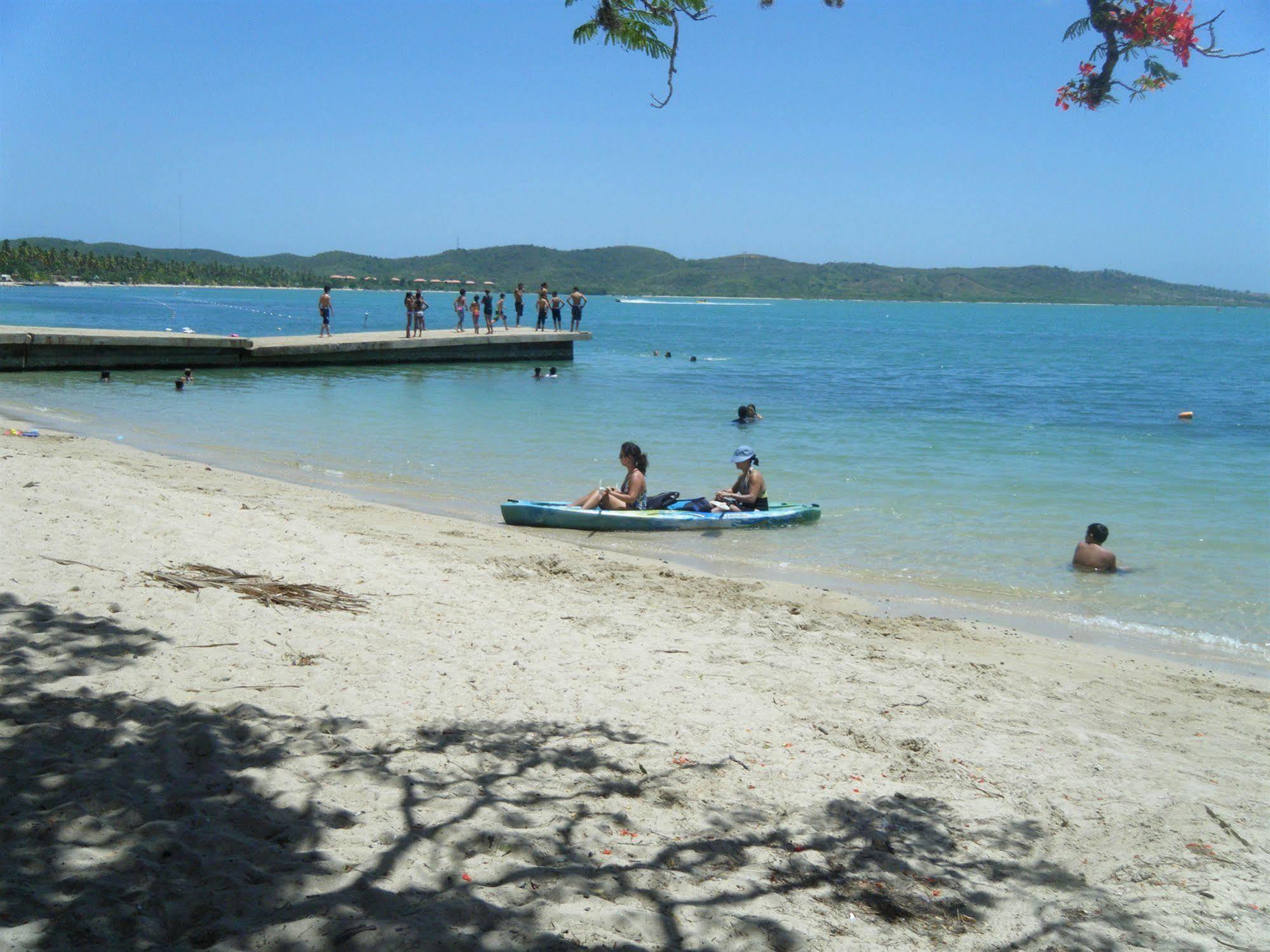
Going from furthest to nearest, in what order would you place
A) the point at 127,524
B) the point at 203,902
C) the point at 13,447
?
1. the point at 13,447
2. the point at 127,524
3. the point at 203,902

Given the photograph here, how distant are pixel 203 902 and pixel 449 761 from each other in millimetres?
1433

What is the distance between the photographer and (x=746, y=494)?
462 inches

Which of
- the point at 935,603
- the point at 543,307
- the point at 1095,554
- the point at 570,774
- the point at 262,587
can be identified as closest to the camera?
the point at 570,774

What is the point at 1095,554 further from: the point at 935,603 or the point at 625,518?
the point at 625,518

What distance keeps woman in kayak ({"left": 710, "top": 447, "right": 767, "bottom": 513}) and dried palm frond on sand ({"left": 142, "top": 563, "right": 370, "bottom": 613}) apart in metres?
5.77

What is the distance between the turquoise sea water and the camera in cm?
983

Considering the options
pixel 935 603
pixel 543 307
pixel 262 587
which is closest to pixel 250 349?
pixel 543 307

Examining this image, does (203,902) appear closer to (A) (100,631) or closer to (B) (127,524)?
(A) (100,631)

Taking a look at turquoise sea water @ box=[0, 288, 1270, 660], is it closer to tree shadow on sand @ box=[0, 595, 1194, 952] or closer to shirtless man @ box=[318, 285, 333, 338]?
shirtless man @ box=[318, 285, 333, 338]

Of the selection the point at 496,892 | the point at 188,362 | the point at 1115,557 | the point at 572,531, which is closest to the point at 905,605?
the point at 1115,557

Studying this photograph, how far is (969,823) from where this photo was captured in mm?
4242

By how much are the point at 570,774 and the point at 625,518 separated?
6911 mm

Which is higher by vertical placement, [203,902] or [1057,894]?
[203,902]

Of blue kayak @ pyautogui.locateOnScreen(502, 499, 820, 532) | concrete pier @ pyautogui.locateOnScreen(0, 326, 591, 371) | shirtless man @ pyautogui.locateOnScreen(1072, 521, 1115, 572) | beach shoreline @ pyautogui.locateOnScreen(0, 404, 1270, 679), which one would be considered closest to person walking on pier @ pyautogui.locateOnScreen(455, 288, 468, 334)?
concrete pier @ pyautogui.locateOnScreen(0, 326, 591, 371)
